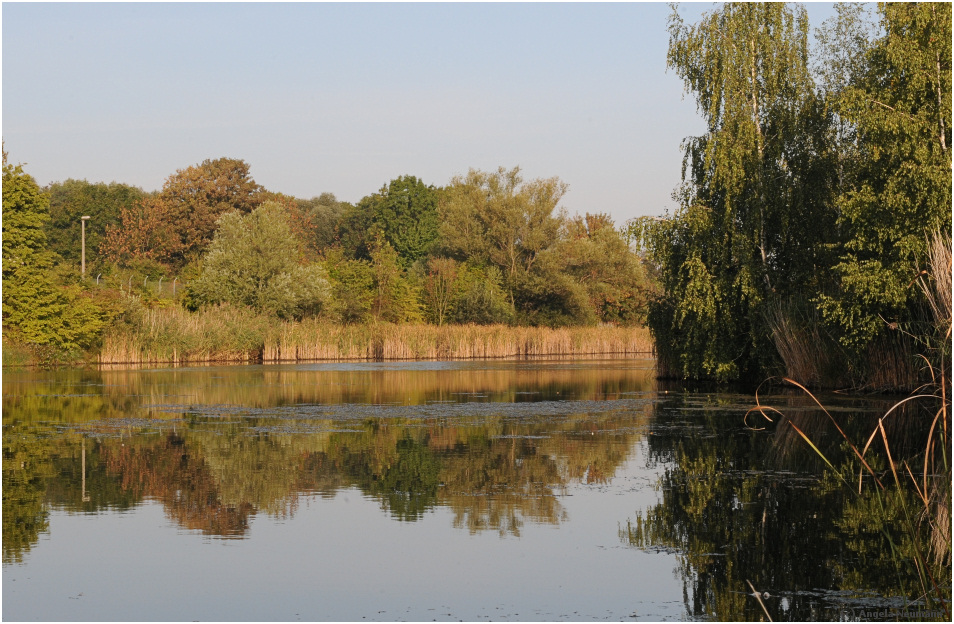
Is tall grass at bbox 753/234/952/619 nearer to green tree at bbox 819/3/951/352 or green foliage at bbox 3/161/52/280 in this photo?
green tree at bbox 819/3/951/352

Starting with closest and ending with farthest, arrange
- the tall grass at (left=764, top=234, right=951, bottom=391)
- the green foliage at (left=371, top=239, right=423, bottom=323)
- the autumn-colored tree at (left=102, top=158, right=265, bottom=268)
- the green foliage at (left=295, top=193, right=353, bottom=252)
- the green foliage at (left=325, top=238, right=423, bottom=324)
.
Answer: the tall grass at (left=764, top=234, right=951, bottom=391) < the green foliage at (left=325, top=238, right=423, bottom=324) < the green foliage at (left=371, top=239, right=423, bottom=323) < the autumn-colored tree at (left=102, top=158, right=265, bottom=268) < the green foliage at (left=295, top=193, right=353, bottom=252)

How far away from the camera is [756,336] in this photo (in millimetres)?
25453

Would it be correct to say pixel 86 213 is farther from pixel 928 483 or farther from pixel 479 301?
pixel 928 483

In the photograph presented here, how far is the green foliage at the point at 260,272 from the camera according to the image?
4784 cm

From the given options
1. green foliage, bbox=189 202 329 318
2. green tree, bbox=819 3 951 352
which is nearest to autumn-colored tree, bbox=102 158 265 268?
green foliage, bbox=189 202 329 318

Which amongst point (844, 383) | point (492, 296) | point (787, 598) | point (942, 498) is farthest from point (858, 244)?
point (492, 296)

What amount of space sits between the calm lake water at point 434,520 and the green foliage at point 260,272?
97.6 ft

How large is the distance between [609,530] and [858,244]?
44.0 feet

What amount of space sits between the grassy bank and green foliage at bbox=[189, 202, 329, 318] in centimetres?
307

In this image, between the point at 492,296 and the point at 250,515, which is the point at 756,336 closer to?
the point at 250,515

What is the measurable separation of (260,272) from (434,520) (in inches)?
1605

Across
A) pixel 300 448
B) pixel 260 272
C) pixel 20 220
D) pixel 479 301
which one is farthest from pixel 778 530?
pixel 479 301

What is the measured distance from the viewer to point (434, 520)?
9031 mm

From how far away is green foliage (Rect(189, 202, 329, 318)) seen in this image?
4784 centimetres
